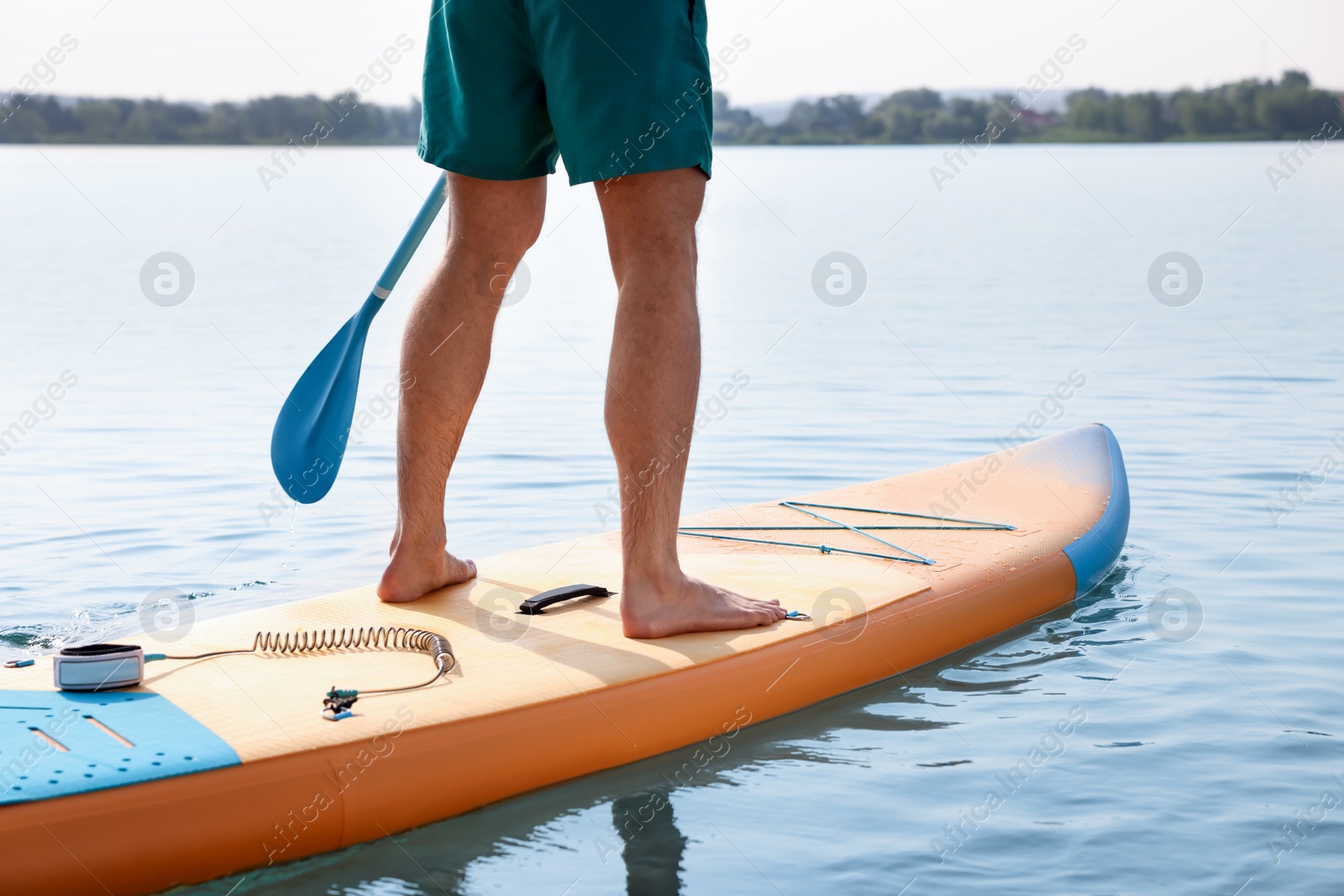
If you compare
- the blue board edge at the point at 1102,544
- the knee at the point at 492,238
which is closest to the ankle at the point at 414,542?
the knee at the point at 492,238

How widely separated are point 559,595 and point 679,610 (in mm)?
254

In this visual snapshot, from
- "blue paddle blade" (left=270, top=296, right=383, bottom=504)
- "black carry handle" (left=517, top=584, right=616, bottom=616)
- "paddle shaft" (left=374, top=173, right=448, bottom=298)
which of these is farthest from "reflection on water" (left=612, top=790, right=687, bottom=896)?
"paddle shaft" (left=374, top=173, right=448, bottom=298)

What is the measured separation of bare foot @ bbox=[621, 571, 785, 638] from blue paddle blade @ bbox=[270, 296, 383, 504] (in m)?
0.67

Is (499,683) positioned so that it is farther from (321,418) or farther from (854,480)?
(854,480)

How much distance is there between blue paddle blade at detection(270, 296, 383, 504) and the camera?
2.35 meters

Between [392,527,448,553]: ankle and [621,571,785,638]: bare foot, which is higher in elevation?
[392,527,448,553]: ankle

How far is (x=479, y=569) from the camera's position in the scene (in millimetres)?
2457

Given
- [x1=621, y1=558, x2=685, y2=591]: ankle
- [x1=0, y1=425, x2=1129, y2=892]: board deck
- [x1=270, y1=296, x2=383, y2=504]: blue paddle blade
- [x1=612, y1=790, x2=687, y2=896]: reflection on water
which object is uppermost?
A: [x1=270, y1=296, x2=383, y2=504]: blue paddle blade

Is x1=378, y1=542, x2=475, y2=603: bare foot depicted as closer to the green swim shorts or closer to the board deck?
the board deck

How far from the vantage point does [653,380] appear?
78.2 inches

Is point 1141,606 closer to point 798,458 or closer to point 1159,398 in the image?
point 798,458

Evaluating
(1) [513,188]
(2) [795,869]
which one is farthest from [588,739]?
(1) [513,188]

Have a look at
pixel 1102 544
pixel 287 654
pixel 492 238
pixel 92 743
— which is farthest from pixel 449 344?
pixel 1102 544

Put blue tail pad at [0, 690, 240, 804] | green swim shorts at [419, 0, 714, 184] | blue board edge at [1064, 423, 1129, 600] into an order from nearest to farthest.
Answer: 1. blue tail pad at [0, 690, 240, 804]
2. green swim shorts at [419, 0, 714, 184]
3. blue board edge at [1064, 423, 1129, 600]
